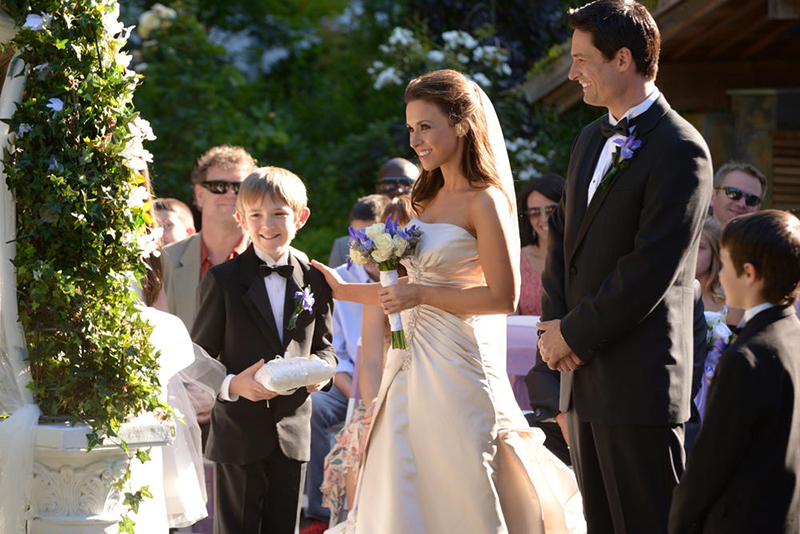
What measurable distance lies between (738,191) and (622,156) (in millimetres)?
3014

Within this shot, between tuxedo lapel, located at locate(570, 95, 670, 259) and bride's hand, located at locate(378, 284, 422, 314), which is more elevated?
tuxedo lapel, located at locate(570, 95, 670, 259)

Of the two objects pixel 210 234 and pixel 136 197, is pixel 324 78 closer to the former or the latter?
pixel 210 234

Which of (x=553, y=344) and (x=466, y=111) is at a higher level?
(x=466, y=111)

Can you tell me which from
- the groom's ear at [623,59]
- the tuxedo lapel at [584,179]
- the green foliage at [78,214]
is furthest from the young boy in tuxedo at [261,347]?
the groom's ear at [623,59]

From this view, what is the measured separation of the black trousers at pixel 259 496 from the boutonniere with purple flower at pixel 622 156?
77.5 inches

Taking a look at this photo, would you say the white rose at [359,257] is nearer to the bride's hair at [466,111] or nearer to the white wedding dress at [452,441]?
the white wedding dress at [452,441]

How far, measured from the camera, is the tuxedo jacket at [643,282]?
3.53 metres

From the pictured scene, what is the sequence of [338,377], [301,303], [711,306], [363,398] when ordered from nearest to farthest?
[301,303] → [363,398] → [711,306] → [338,377]

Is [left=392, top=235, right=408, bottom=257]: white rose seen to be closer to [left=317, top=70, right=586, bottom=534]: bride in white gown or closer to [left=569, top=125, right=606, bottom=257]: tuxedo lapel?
[left=317, top=70, right=586, bottom=534]: bride in white gown

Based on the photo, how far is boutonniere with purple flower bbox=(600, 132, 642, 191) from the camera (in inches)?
143

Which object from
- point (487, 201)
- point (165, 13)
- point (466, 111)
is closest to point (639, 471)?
point (487, 201)

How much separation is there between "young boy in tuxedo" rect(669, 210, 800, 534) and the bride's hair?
131 centimetres

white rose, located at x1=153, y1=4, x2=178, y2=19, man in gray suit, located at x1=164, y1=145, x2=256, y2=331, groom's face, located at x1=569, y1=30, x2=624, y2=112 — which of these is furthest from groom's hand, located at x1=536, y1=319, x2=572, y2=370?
white rose, located at x1=153, y1=4, x2=178, y2=19

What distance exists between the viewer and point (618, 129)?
147 inches
